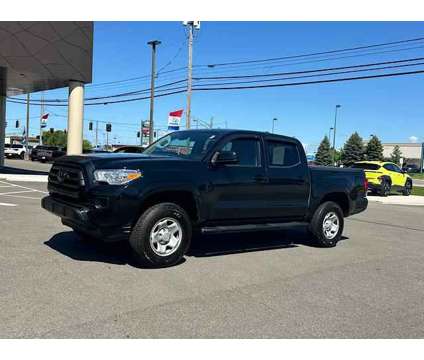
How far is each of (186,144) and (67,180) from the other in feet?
6.10

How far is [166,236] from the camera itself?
633 cm

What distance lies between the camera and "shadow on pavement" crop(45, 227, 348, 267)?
22.1 feet

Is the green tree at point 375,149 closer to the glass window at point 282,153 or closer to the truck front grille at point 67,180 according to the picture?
the glass window at point 282,153

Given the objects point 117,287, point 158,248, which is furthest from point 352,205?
point 117,287

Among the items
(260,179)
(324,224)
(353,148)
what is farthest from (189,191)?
(353,148)

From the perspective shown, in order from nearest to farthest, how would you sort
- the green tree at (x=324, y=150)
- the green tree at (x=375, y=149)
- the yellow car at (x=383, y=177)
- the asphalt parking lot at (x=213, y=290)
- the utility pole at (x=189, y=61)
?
the asphalt parking lot at (x=213, y=290)
the yellow car at (x=383, y=177)
the utility pole at (x=189, y=61)
the green tree at (x=375, y=149)
the green tree at (x=324, y=150)

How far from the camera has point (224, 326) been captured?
4.29 metres

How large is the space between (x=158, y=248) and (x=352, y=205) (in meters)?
4.54

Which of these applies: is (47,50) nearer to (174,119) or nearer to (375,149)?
(174,119)

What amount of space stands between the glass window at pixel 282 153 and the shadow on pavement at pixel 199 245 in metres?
1.17

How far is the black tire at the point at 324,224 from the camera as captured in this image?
8.37 m

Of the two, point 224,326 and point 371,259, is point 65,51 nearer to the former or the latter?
point 371,259

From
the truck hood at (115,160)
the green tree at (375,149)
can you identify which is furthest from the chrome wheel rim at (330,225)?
the green tree at (375,149)

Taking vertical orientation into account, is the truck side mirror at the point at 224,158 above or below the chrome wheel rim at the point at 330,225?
above
